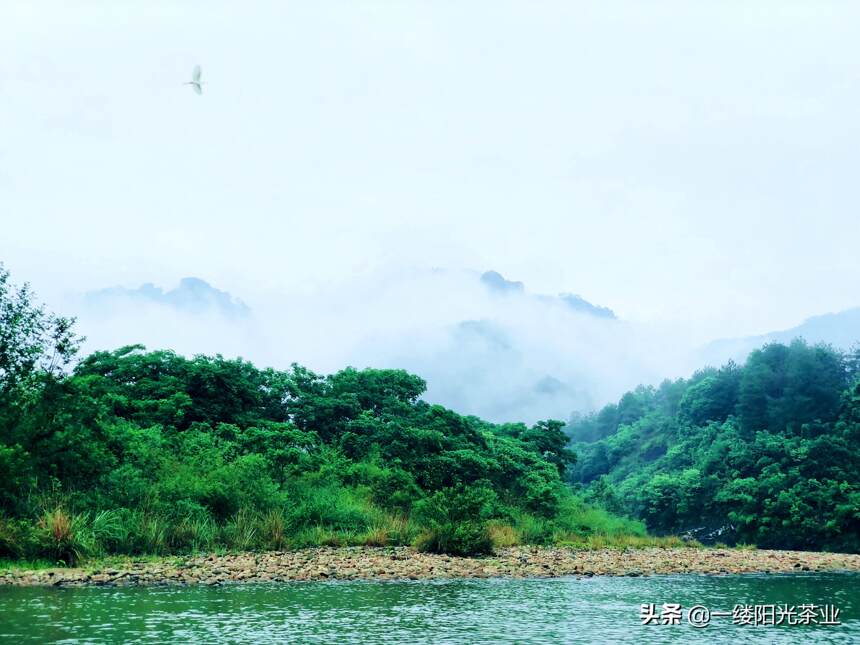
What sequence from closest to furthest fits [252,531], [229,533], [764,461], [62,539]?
[62,539] → [229,533] → [252,531] → [764,461]

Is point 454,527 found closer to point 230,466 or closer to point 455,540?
point 455,540

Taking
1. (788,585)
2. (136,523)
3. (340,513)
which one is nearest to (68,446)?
(136,523)

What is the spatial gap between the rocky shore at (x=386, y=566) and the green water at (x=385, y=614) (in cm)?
83

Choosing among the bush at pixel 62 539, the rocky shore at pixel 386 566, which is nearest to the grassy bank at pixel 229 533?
the bush at pixel 62 539

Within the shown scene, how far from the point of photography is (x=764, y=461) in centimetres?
4691

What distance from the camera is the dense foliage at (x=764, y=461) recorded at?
42.7m

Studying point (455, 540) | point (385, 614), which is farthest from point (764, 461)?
point (385, 614)

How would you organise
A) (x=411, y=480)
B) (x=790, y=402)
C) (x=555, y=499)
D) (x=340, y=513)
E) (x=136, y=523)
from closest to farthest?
1. (x=136, y=523)
2. (x=340, y=513)
3. (x=411, y=480)
4. (x=555, y=499)
5. (x=790, y=402)

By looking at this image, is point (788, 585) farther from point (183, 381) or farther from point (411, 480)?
point (183, 381)

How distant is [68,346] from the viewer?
72.9ft

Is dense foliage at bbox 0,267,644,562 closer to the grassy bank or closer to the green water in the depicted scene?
the grassy bank

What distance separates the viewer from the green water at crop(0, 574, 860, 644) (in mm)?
12375

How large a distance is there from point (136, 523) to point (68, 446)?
2531 mm

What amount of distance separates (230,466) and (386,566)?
268 inches
